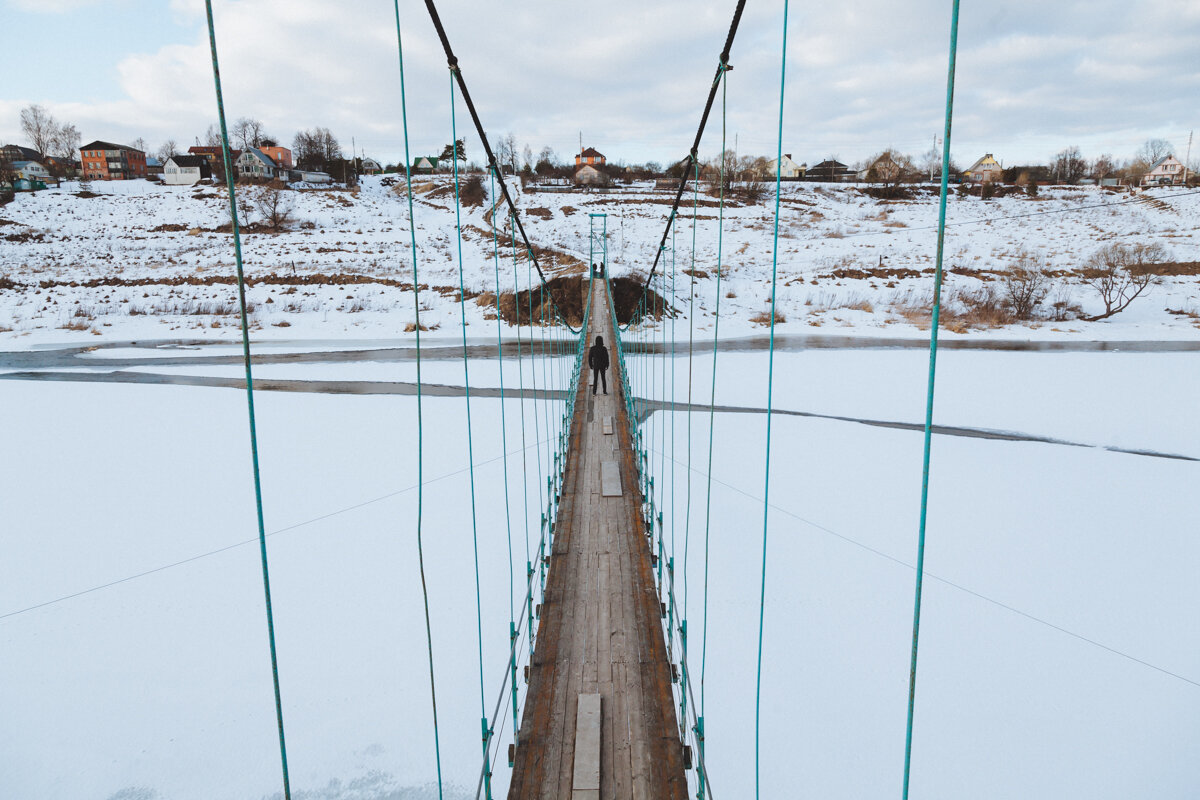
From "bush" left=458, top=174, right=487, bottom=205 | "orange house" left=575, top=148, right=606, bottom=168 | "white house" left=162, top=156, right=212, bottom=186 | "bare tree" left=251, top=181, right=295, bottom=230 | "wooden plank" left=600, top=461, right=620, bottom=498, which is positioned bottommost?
"wooden plank" left=600, top=461, right=620, bottom=498

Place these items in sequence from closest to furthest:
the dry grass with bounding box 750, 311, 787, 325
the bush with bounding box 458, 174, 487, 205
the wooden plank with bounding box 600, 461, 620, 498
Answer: the wooden plank with bounding box 600, 461, 620, 498 < the dry grass with bounding box 750, 311, 787, 325 < the bush with bounding box 458, 174, 487, 205

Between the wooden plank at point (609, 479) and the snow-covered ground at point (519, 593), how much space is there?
2.61ft

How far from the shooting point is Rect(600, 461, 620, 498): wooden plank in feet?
17.5

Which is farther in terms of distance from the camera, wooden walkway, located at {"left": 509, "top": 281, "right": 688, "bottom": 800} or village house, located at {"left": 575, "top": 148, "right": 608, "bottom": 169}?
village house, located at {"left": 575, "top": 148, "right": 608, "bottom": 169}

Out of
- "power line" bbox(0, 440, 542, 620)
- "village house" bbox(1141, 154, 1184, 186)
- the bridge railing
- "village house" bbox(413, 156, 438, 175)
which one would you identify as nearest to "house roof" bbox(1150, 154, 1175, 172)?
"village house" bbox(1141, 154, 1184, 186)

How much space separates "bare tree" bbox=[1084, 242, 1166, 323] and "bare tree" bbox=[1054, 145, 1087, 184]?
35799mm

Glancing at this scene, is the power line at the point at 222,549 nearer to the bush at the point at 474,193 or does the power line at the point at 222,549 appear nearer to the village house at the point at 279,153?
the bush at the point at 474,193

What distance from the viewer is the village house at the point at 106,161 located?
184 ft

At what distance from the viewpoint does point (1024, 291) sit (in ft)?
61.1

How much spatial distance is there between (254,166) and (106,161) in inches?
952

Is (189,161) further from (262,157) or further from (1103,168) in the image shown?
(1103,168)

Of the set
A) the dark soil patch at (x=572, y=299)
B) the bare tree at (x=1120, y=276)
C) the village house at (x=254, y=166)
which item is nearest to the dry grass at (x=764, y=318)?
the dark soil patch at (x=572, y=299)

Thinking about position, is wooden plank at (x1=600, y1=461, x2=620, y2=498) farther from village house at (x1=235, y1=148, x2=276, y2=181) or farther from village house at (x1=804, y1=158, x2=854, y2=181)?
village house at (x1=804, y1=158, x2=854, y2=181)

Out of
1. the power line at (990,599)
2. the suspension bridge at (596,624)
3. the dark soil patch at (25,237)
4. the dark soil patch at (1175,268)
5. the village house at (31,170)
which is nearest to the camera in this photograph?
the suspension bridge at (596,624)
